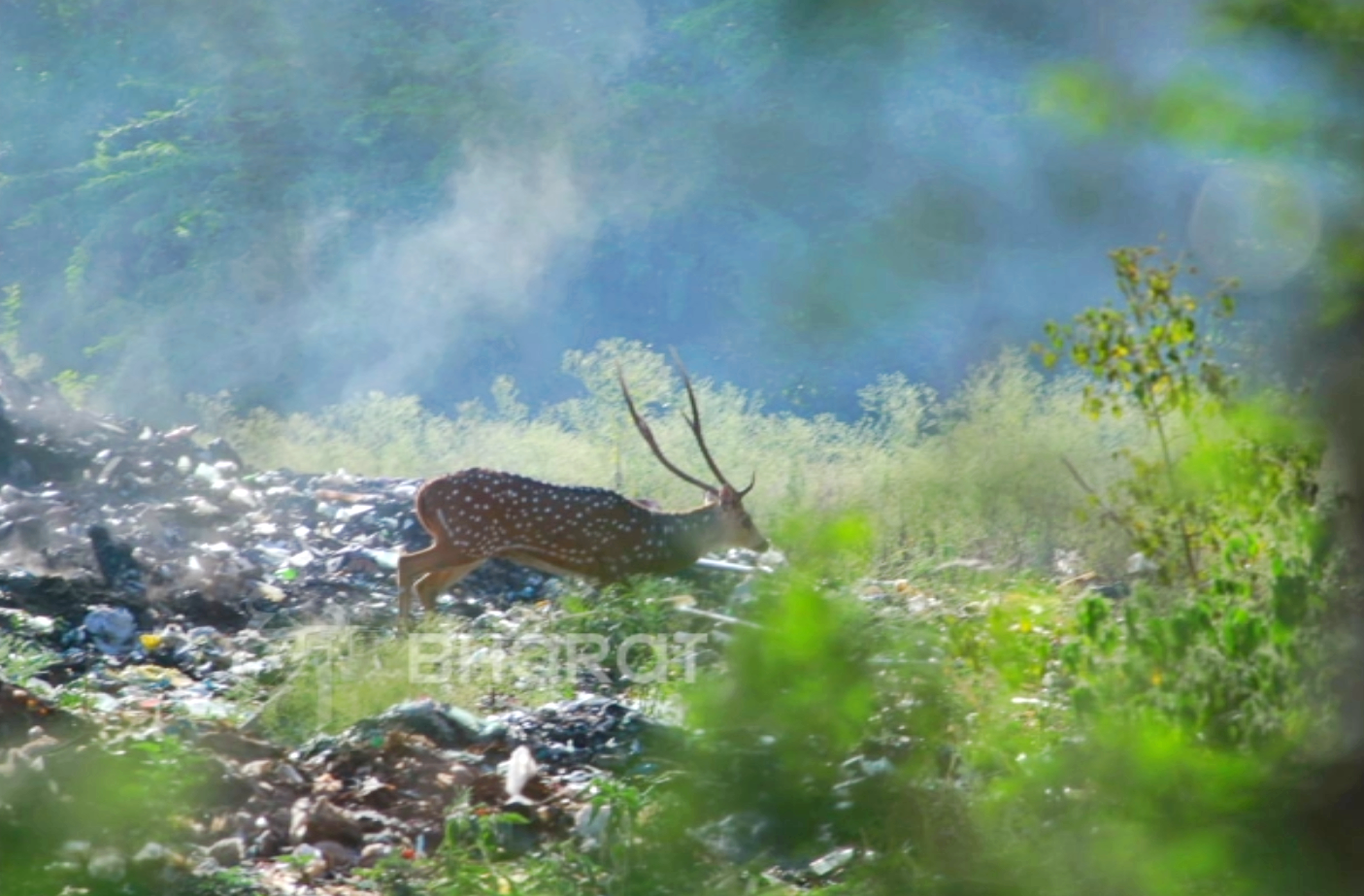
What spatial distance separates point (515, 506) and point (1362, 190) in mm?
6187

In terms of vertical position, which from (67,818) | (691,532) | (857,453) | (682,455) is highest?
(682,455)

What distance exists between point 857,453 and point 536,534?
371 cm

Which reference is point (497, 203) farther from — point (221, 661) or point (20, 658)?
point (20, 658)

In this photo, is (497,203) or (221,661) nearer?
(221,661)

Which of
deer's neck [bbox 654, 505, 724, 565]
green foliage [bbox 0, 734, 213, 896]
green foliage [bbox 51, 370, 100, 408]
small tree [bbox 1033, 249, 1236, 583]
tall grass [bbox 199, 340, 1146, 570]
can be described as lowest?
green foliage [bbox 0, 734, 213, 896]

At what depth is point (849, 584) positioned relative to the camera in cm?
171

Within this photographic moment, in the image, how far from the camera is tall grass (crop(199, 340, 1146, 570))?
Result: 818 centimetres

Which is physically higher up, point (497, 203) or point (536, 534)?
point (497, 203)

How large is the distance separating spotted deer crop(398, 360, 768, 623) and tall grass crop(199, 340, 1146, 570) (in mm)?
793

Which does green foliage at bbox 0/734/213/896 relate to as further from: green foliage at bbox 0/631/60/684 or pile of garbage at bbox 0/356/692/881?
green foliage at bbox 0/631/60/684

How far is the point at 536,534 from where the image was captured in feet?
23.7

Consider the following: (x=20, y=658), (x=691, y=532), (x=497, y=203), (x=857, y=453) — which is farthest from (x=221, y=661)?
(x=497, y=203)

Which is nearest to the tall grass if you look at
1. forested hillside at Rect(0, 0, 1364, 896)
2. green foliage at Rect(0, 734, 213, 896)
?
forested hillside at Rect(0, 0, 1364, 896)

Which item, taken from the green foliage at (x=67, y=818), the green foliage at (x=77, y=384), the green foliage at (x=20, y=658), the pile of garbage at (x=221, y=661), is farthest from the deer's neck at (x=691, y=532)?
the green foliage at (x=77, y=384)
